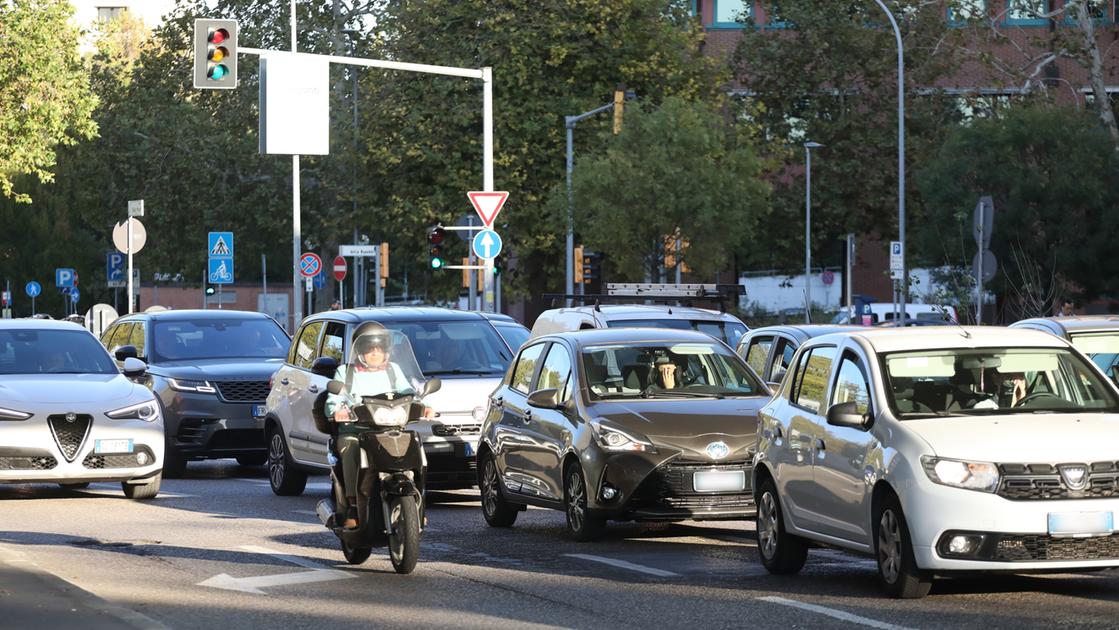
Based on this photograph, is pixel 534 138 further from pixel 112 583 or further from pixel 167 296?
pixel 167 296

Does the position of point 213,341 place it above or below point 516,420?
above

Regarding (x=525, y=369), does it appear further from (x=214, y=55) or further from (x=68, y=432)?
(x=214, y=55)

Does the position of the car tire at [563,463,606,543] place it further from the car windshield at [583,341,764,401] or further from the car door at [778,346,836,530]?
the car door at [778,346,836,530]

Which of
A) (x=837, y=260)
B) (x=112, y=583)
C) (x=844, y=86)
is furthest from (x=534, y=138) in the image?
(x=112, y=583)

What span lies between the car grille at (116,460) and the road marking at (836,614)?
8580 mm

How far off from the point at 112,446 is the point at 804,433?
26.2ft

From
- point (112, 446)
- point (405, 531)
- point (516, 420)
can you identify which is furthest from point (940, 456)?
point (112, 446)

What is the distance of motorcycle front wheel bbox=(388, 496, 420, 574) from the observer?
12.4 m

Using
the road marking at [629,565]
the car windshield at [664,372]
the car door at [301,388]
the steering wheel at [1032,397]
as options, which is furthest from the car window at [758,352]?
the steering wheel at [1032,397]

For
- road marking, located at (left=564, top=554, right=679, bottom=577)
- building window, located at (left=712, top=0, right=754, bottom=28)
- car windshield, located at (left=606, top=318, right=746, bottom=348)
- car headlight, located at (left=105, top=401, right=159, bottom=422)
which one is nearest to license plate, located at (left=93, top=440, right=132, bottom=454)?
car headlight, located at (left=105, top=401, right=159, bottom=422)

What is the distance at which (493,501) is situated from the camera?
16109 mm

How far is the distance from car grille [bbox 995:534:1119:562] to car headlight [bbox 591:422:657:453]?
4113 mm

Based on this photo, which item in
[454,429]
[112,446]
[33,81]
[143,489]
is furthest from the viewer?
[33,81]

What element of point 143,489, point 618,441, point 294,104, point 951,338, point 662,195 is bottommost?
point 143,489
